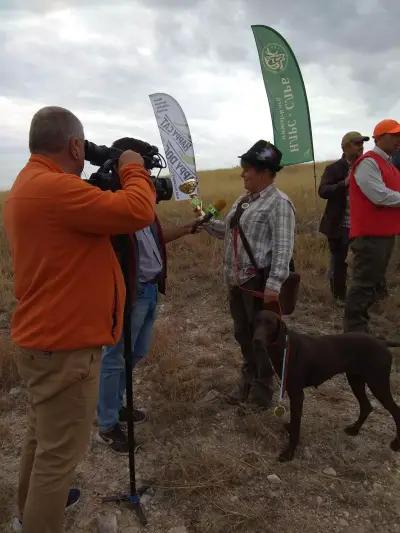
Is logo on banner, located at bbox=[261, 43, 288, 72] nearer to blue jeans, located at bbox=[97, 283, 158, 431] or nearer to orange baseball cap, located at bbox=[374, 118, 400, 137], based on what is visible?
orange baseball cap, located at bbox=[374, 118, 400, 137]

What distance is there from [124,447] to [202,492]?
27.7 inches

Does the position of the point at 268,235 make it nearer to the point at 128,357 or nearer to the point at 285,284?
the point at 285,284

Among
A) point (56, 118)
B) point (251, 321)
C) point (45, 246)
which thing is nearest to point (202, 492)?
point (251, 321)

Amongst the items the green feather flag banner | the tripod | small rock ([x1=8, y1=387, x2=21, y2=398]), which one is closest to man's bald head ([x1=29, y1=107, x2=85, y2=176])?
the tripod

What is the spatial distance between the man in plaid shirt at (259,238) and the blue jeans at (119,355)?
698 millimetres

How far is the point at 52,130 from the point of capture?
1920 millimetres

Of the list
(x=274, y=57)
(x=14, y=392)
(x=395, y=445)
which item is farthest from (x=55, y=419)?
(x=274, y=57)

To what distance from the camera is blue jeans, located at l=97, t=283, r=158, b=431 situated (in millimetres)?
3045

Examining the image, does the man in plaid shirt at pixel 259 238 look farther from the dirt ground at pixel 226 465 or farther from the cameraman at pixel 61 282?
the cameraman at pixel 61 282

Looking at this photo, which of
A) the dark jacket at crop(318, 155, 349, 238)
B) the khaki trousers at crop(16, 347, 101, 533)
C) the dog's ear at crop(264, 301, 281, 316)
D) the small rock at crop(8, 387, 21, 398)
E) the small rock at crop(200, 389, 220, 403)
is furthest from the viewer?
the dark jacket at crop(318, 155, 349, 238)

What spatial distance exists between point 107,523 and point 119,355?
3.17ft

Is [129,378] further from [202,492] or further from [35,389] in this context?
[202,492]

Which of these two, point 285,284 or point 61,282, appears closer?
point 61,282

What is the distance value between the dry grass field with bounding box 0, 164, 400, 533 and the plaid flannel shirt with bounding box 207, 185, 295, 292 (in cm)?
111
